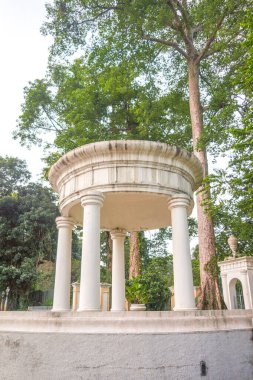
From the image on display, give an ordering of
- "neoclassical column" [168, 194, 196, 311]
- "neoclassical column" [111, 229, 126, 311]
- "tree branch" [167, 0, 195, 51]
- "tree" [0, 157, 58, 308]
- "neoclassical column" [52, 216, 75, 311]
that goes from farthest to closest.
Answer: "tree" [0, 157, 58, 308] < "tree branch" [167, 0, 195, 51] < "neoclassical column" [111, 229, 126, 311] < "neoclassical column" [52, 216, 75, 311] < "neoclassical column" [168, 194, 196, 311]

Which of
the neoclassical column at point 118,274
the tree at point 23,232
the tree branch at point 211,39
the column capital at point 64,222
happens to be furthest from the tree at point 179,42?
the tree at point 23,232

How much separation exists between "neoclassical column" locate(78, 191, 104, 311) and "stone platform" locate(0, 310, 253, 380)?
54 cm

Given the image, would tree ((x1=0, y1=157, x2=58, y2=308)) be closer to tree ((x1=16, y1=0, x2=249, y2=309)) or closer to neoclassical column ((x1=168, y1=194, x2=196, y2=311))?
tree ((x1=16, y1=0, x2=249, y2=309))

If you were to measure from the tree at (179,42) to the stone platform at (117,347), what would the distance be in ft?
18.3

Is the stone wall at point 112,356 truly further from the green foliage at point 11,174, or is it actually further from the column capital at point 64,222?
the green foliage at point 11,174

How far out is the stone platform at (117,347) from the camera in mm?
5664

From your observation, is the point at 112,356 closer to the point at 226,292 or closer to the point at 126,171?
the point at 126,171

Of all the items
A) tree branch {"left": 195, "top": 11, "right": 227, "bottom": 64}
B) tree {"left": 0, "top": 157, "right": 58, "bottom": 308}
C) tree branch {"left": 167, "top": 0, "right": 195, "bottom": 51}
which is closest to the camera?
tree branch {"left": 195, "top": 11, "right": 227, "bottom": 64}

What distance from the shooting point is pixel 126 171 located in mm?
7410

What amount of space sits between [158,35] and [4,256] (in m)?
18.6

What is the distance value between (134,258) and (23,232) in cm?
1041

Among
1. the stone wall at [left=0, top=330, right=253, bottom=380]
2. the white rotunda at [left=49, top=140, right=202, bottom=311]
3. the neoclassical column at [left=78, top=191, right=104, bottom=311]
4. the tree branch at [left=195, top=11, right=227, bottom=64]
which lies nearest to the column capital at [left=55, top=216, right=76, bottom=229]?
the white rotunda at [left=49, top=140, right=202, bottom=311]

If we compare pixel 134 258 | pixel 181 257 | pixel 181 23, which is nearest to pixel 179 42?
pixel 181 23

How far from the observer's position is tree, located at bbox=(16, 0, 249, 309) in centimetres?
1405
